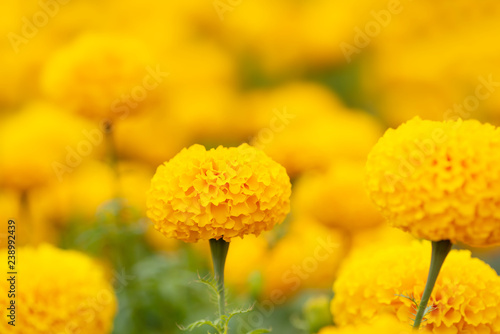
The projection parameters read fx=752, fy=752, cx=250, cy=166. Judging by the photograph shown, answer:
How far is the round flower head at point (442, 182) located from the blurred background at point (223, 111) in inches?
18.8

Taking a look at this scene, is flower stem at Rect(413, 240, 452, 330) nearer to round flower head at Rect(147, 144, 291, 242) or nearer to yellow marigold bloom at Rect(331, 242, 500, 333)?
yellow marigold bloom at Rect(331, 242, 500, 333)

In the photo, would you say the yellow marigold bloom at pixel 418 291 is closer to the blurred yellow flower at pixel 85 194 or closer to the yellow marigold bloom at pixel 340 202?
the yellow marigold bloom at pixel 340 202

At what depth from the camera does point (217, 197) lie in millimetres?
911

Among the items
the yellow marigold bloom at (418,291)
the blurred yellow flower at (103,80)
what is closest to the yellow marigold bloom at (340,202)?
the blurred yellow flower at (103,80)

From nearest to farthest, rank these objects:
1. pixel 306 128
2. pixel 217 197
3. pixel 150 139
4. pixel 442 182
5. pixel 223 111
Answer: pixel 442 182 → pixel 217 197 → pixel 306 128 → pixel 150 139 → pixel 223 111

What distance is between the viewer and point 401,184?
82 centimetres

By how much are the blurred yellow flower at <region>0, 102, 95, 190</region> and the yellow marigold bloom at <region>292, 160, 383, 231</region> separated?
1.93 ft

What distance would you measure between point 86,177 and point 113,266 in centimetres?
54

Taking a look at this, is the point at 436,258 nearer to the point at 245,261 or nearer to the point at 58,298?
the point at 58,298

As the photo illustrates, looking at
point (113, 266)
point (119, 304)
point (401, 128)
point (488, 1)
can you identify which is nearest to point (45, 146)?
point (113, 266)

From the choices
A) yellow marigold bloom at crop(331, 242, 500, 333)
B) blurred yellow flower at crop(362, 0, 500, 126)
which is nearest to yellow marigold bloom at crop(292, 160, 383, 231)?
yellow marigold bloom at crop(331, 242, 500, 333)

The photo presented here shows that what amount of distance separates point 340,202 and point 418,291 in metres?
0.61

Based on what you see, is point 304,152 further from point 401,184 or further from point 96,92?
point 401,184

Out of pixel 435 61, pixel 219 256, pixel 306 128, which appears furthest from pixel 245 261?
pixel 435 61
